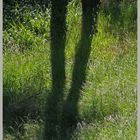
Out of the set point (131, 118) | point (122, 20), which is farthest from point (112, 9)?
point (131, 118)

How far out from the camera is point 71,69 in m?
6.62

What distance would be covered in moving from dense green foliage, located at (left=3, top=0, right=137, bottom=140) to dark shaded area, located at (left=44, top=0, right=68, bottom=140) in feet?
0.22

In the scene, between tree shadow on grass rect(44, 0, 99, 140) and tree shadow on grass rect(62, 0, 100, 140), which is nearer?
tree shadow on grass rect(44, 0, 99, 140)

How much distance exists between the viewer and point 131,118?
5.11 meters

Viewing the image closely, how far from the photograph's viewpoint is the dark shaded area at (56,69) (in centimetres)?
525

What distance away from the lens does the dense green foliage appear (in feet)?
16.9

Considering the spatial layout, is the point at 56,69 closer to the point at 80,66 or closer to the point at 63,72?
the point at 63,72

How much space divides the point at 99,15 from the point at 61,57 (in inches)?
67.1

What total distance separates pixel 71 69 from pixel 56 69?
0.20m

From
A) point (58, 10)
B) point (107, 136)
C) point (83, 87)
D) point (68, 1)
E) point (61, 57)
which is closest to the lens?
point (107, 136)

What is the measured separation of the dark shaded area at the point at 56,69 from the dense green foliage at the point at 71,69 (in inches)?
2.6

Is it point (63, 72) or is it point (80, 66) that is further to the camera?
point (80, 66)

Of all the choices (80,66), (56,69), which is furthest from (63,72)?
(80,66)

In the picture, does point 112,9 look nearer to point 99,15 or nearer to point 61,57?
point 99,15
